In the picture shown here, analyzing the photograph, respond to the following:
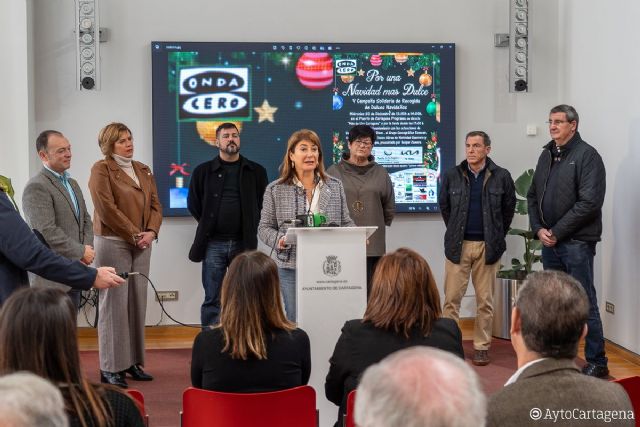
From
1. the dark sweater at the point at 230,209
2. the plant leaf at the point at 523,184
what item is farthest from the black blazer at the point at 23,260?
the plant leaf at the point at 523,184

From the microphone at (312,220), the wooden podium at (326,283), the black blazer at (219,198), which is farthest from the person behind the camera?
the black blazer at (219,198)

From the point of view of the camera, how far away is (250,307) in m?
3.29

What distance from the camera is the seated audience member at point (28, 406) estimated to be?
152 centimetres

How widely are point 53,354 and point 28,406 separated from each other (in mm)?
776

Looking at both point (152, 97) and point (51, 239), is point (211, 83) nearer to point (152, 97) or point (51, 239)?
point (152, 97)

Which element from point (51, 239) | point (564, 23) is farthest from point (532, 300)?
point (564, 23)

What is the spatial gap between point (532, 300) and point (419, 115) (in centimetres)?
556

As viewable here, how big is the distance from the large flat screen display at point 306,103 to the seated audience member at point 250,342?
14.6ft

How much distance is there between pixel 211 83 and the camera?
7711 mm

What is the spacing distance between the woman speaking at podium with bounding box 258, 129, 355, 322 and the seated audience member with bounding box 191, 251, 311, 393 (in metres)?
1.78

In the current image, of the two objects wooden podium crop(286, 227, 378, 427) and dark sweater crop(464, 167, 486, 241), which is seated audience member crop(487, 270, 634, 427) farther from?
dark sweater crop(464, 167, 486, 241)

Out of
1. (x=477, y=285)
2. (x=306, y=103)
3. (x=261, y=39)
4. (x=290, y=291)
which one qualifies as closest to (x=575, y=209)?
(x=477, y=285)

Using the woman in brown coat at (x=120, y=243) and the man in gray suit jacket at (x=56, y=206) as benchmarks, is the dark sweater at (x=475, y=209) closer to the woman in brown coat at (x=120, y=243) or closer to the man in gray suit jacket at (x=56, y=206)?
the woman in brown coat at (x=120, y=243)

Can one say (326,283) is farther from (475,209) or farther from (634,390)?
Result: (475,209)
